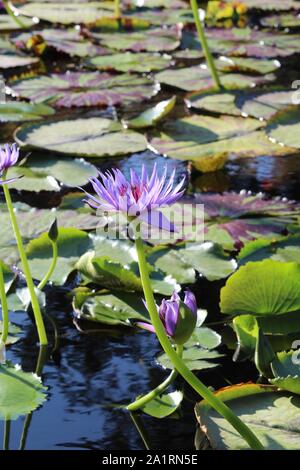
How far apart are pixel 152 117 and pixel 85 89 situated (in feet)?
1.94

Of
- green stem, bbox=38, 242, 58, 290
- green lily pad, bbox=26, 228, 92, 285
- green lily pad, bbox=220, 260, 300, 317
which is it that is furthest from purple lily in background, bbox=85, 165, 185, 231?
green lily pad, bbox=26, 228, 92, 285

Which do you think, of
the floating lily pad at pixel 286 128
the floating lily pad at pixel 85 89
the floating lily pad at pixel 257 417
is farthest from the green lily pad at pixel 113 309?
the floating lily pad at pixel 85 89

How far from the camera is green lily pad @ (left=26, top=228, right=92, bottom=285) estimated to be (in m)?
2.24

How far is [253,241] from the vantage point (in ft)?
7.41

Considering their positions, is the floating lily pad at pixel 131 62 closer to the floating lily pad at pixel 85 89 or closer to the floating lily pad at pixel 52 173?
the floating lily pad at pixel 85 89

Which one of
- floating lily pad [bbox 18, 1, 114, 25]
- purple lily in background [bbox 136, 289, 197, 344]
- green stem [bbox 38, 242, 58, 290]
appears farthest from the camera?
floating lily pad [bbox 18, 1, 114, 25]

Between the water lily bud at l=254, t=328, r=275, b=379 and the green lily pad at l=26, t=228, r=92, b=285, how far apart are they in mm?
691

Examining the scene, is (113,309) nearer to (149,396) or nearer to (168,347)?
(149,396)

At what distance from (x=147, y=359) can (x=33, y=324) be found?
33 cm

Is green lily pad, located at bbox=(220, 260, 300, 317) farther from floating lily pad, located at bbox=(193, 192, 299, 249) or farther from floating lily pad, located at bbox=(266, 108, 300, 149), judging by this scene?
floating lily pad, located at bbox=(266, 108, 300, 149)

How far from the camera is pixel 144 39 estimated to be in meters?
4.38

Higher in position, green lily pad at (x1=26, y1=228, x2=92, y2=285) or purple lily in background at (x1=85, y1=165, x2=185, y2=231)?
purple lily in background at (x1=85, y1=165, x2=185, y2=231)

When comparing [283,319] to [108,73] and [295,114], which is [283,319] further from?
[108,73]

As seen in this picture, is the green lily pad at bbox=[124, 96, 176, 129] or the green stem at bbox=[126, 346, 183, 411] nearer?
the green stem at bbox=[126, 346, 183, 411]
